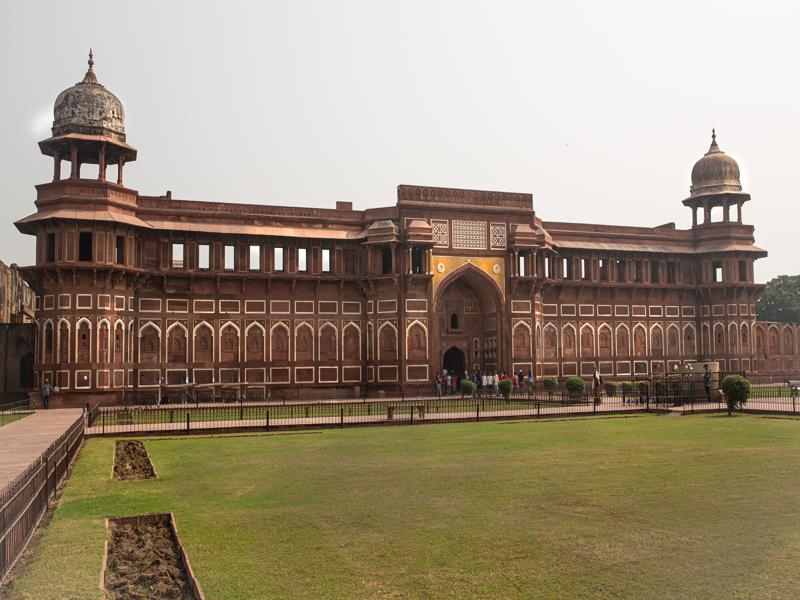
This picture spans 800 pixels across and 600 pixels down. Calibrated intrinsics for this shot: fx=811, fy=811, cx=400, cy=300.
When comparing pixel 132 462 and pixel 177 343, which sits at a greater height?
pixel 177 343

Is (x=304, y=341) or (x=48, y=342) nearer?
(x=48, y=342)

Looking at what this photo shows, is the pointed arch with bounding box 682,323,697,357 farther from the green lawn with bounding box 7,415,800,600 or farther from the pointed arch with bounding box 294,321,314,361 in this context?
the green lawn with bounding box 7,415,800,600

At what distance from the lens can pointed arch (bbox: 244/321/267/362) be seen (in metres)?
36.3

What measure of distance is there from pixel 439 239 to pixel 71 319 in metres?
16.6

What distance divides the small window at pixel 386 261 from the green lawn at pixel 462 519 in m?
21.4

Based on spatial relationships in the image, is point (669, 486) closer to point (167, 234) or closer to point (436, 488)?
point (436, 488)

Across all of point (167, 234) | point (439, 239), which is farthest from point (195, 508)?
point (439, 239)

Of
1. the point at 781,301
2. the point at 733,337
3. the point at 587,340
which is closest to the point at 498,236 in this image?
the point at 587,340

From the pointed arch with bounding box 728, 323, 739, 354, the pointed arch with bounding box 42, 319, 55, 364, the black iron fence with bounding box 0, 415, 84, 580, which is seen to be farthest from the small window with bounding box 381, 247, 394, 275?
the black iron fence with bounding box 0, 415, 84, 580

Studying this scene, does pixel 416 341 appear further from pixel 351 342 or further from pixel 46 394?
pixel 46 394

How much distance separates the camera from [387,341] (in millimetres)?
37625

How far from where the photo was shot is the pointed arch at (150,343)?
34406 millimetres

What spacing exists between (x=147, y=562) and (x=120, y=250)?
27.7 metres

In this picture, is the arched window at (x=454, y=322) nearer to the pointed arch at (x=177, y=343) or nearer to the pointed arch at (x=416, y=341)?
the pointed arch at (x=416, y=341)
